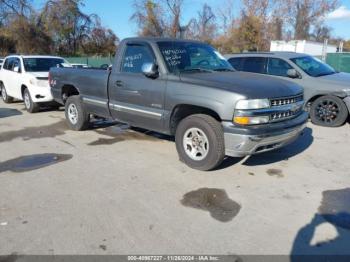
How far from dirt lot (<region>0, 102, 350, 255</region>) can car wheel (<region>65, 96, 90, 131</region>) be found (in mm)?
872

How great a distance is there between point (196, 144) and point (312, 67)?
5.22 meters

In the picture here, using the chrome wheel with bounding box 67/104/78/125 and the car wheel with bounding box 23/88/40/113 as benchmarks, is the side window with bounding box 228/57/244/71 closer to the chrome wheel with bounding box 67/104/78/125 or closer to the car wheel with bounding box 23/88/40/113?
the chrome wheel with bounding box 67/104/78/125

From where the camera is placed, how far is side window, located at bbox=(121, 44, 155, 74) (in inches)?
224

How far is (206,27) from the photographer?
5050 centimetres

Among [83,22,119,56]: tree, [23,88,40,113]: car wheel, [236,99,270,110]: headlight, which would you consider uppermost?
[83,22,119,56]: tree

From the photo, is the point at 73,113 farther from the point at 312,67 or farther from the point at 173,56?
the point at 312,67

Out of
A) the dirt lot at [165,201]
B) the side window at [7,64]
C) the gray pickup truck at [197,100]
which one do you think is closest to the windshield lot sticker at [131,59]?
the gray pickup truck at [197,100]

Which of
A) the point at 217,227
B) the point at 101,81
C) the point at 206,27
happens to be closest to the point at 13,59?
the point at 101,81

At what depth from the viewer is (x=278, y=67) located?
8.77 m

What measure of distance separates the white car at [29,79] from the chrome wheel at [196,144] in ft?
19.3

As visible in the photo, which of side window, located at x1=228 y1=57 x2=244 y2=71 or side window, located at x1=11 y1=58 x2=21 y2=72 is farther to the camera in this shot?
side window, located at x1=11 y1=58 x2=21 y2=72

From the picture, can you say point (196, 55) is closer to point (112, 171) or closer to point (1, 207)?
point (112, 171)

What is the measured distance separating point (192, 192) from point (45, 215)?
178 centimetres

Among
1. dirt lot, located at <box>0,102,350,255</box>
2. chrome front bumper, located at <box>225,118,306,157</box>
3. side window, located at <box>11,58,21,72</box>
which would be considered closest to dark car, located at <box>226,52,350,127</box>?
dirt lot, located at <box>0,102,350,255</box>
